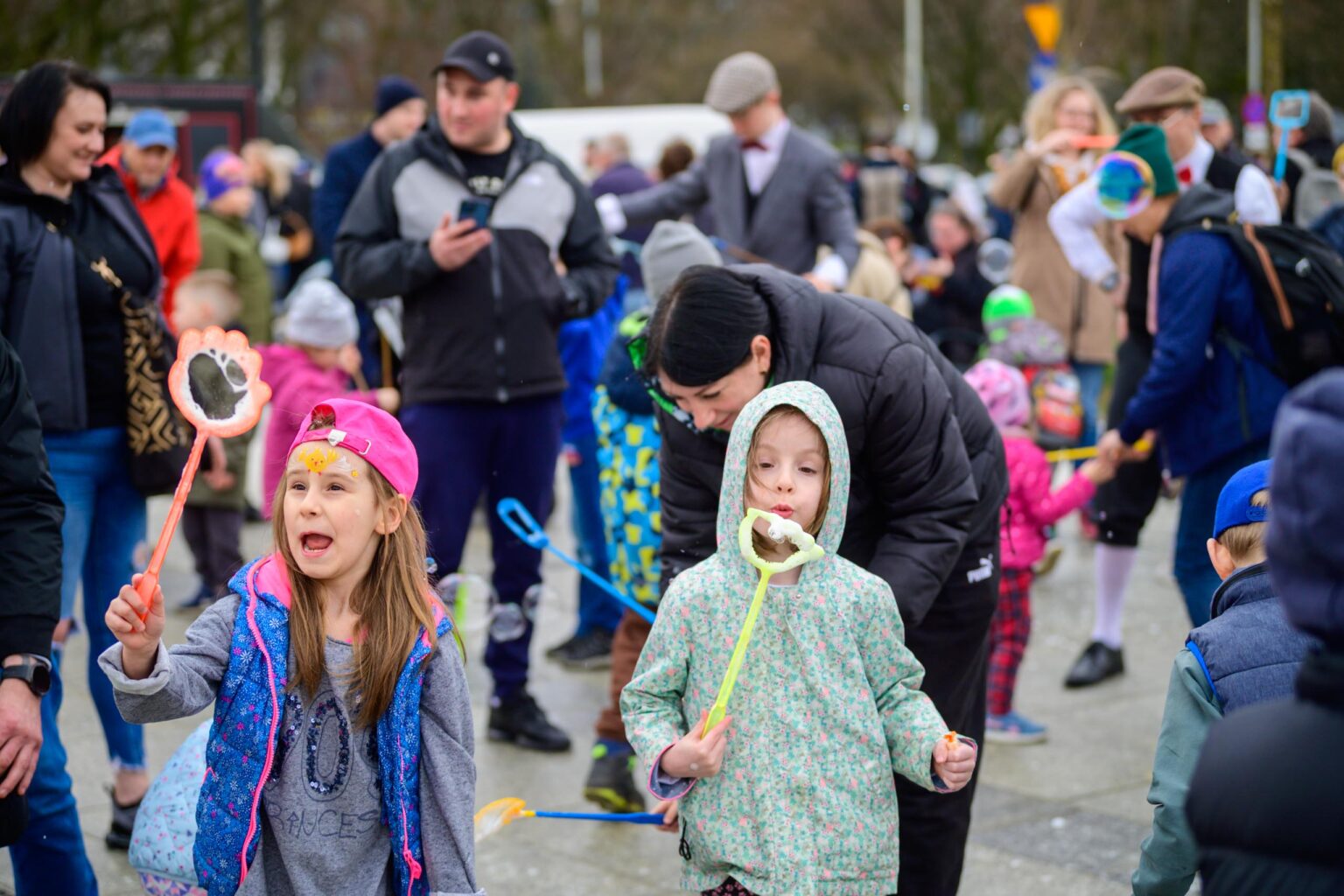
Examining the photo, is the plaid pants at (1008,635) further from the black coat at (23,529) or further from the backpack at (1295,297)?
the black coat at (23,529)

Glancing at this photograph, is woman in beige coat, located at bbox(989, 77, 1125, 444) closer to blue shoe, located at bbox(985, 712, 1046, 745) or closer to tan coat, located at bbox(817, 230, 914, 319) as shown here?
tan coat, located at bbox(817, 230, 914, 319)

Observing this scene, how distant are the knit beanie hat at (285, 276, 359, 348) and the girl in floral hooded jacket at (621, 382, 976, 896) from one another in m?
3.63

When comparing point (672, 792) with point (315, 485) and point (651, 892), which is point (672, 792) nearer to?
point (315, 485)

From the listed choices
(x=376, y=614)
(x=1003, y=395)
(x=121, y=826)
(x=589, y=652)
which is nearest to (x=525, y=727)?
(x=589, y=652)

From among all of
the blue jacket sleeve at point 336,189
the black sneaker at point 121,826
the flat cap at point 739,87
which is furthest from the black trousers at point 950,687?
the blue jacket sleeve at point 336,189

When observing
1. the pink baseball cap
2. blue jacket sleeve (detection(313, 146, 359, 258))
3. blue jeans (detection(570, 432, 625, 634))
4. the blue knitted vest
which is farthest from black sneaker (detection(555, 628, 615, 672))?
the blue knitted vest

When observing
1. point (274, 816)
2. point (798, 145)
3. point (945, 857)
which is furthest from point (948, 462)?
point (798, 145)

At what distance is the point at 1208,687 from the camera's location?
2820 mm

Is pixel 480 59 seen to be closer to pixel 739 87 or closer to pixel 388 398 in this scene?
pixel 739 87

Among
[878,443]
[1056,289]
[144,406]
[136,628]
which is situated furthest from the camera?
[1056,289]

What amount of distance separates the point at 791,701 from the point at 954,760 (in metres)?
0.30

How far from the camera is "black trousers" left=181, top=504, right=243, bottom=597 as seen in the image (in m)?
7.00

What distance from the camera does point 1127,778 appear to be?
5.21 m

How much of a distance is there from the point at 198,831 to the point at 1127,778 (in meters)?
3.34
